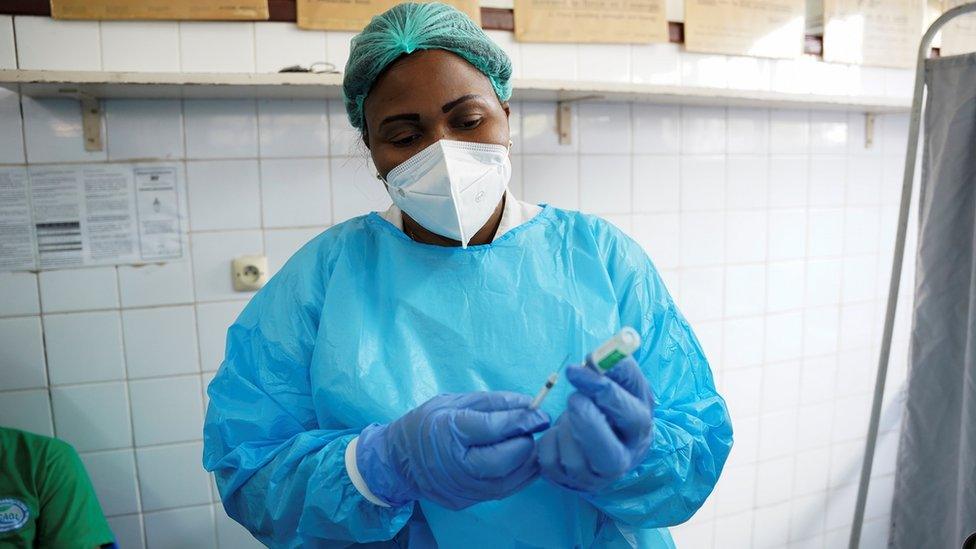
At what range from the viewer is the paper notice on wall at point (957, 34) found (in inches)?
81.4

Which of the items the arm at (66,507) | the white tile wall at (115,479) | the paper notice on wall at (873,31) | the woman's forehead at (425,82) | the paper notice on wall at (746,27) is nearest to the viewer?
the woman's forehead at (425,82)

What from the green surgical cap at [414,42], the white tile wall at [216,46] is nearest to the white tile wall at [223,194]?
the white tile wall at [216,46]

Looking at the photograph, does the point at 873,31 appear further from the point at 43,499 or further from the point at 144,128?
the point at 43,499

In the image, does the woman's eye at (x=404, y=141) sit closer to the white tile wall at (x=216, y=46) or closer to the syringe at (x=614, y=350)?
the syringe at (x=614, y=350)

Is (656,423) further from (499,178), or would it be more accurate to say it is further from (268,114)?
(268,114)

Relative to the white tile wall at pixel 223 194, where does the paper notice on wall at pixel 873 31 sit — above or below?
above

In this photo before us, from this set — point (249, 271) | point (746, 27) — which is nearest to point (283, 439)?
point (249, 271)

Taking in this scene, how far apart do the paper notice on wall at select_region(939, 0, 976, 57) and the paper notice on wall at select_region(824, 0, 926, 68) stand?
→ 0.40 feet

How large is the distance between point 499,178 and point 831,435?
1.83 meters

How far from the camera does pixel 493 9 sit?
5.15 ft

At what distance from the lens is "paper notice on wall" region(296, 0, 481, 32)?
1450 millimetres

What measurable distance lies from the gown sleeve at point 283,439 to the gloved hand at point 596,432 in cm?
23

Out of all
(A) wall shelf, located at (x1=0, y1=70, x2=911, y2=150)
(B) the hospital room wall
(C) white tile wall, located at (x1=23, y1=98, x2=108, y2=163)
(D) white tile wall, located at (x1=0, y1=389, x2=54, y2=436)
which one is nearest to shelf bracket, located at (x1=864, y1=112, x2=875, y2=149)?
(B) the hospital room wall

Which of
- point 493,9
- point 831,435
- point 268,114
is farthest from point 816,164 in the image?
point 268,114
